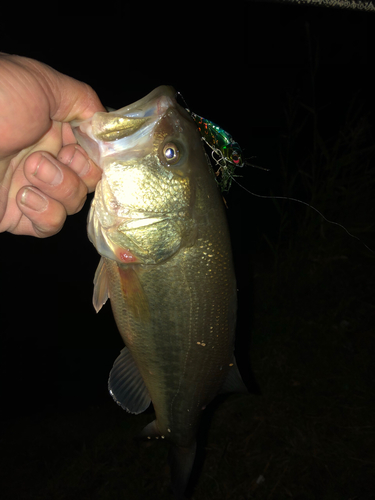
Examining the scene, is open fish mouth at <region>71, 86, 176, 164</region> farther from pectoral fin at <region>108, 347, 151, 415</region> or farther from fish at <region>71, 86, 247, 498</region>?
pectoral fin at <region>108, 347, 151, 415</region>

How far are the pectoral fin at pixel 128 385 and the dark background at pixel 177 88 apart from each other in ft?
Result: 7.57

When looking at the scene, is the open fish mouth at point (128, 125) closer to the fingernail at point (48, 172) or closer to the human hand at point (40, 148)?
the human hand at point (40, 148)

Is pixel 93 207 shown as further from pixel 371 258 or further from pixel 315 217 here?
pixel 371 258

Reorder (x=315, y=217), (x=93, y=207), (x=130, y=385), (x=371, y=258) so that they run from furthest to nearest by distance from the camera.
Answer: (x=371, y=258), (x=315, y=217), (x=130, y=385), (x=93, y=207)

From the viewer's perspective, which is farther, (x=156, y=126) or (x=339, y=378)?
(x=339, y=378)

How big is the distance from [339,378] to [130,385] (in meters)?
3.23

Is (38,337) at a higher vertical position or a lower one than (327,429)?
higher

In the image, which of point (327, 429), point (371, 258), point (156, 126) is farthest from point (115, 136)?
point (371, 258)

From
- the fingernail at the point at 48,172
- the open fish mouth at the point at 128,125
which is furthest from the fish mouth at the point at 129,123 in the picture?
the fingernail at the point at 48,172

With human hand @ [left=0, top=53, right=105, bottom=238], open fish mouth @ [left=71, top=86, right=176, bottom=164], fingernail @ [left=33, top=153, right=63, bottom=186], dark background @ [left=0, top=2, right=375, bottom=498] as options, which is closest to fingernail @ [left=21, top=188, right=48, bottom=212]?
human hand @ [left=0, top=53, right=105, bottom=238]

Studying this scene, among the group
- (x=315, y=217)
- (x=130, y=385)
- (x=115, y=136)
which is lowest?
(x=315, y=217)

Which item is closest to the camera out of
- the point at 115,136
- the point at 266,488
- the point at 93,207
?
the point at 115,136

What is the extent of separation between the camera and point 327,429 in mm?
3678

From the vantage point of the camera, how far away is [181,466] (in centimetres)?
191
